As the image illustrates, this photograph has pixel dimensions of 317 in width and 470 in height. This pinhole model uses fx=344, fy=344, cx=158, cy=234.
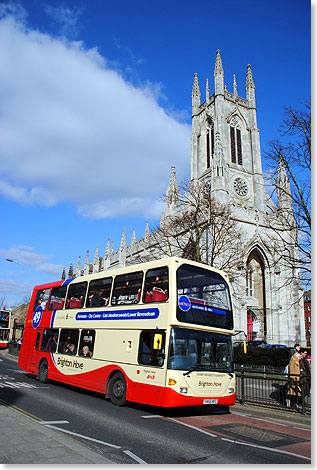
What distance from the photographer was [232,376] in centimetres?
940

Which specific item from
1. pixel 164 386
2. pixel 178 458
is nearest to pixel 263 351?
pixel 164 386

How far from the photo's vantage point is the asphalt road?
533 cm

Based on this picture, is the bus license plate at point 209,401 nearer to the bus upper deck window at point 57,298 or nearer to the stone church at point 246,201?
the bus upper deck window at point 57,298

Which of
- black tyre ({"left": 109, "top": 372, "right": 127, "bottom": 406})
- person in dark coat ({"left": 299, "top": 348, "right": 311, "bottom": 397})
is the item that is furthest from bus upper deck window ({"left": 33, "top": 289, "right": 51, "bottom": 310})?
person in dark coat ({"left": 299, "top": 348, "right": 311, "bottom": 397})

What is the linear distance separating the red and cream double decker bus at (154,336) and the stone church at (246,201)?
1782cm

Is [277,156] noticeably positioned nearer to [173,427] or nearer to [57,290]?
[57,290]

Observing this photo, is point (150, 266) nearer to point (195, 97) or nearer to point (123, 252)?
point (195, 97)

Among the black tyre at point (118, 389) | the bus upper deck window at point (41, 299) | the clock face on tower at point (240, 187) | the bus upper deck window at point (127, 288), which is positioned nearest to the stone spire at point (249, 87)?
the clock face on tower at point (240, 187)

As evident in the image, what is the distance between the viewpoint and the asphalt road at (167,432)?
5.33 meters

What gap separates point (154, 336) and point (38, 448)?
420 centimetres

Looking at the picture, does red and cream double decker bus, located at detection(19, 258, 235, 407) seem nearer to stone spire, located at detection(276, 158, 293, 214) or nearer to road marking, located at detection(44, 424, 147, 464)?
road marking, located at detection(44, 424, 147, 464)

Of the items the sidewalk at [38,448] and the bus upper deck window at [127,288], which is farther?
the bus upper deck window at [127,288]

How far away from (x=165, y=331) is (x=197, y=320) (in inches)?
37.6

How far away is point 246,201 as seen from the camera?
134 ft
